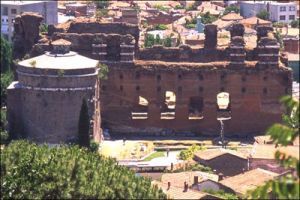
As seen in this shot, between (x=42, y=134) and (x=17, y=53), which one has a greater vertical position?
(x=17, y=53)

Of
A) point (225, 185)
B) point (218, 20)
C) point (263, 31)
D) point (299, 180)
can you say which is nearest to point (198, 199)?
point (225, 185)

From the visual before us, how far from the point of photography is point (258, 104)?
5994 cm

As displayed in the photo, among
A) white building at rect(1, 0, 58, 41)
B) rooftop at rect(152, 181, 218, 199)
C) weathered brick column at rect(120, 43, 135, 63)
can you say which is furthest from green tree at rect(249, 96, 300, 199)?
white building at rect(1, 0, 58, 41)

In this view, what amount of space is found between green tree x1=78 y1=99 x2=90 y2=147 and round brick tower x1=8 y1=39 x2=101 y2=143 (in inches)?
32.9

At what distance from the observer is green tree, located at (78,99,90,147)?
51.9m

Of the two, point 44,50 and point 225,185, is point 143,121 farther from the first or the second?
point 225,185

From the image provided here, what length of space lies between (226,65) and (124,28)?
872 centimetres

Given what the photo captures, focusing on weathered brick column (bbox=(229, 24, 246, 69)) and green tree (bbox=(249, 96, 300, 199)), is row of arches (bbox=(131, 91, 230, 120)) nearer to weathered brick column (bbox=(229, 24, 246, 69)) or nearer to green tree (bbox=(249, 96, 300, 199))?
weathered brick column (bbox=(229, 24, 246, 69))

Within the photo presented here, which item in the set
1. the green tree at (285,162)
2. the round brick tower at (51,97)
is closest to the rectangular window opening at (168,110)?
the round brick tower at (51,97)

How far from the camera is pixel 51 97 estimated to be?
173 feet

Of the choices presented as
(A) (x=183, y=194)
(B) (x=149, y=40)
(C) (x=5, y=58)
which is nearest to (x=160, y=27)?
(B) (x=149, y=40)

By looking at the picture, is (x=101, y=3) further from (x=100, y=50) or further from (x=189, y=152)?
(x=189, y=152)

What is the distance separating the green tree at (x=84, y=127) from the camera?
5188 cm

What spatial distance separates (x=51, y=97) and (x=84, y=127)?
289 centimetres
